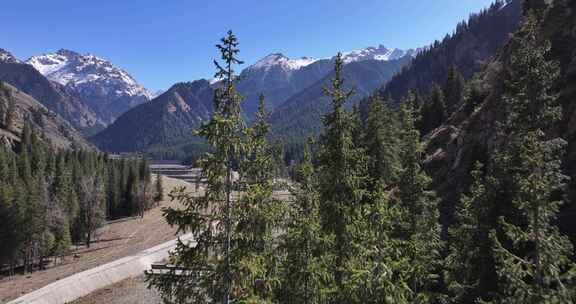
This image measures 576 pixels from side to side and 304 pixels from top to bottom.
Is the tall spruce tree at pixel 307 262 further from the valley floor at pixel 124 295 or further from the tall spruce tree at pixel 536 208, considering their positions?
the valley floor at pixel 124 295

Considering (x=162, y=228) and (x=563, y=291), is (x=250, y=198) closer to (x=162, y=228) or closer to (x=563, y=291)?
(x=563, y=291)

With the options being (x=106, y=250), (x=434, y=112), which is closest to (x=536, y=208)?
(x=434, y=112)

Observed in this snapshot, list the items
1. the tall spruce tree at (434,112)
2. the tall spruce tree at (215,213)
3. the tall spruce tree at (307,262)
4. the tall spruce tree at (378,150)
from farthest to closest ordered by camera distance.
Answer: the tall spruce tree at (434,112) < the tall spruce tree at (378,150) < the tall spruce tree at (307,262) < the tall spruce tree at (215,213)

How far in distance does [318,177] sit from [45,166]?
105m

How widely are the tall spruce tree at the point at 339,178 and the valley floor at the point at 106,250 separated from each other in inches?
1241

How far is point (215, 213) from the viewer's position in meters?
10.4

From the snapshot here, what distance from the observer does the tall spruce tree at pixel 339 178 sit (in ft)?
47.8

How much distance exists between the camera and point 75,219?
80.2m

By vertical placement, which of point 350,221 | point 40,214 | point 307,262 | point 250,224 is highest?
point 250,224

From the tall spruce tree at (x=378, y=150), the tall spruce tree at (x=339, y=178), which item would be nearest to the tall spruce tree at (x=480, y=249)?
the tall spruce tree at (x=339, y=178)

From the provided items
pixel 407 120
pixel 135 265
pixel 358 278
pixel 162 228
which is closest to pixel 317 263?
pixel 358 278

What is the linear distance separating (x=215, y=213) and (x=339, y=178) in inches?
243

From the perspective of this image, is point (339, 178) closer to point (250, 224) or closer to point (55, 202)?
point (250, 224)

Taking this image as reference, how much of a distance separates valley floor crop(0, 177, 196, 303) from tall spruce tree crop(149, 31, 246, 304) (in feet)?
114
